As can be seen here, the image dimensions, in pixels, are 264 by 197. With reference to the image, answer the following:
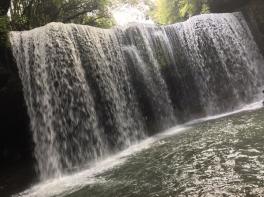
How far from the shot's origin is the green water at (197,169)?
438 cm

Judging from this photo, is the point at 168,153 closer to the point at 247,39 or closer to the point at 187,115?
the point at 187,115

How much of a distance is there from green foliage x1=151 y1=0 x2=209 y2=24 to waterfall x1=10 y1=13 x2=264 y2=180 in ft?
14.8

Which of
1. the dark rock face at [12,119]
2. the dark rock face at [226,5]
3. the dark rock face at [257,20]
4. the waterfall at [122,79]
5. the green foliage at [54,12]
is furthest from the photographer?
the dark rock face at [226,5]

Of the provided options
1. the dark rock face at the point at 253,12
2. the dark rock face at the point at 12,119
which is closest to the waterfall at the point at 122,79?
the dark rock face at the point at 12,119

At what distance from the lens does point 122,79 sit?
453 inches

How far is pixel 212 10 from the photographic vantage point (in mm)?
16859

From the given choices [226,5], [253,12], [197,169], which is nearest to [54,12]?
[226,5]

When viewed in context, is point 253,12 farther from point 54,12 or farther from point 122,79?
point 54,12

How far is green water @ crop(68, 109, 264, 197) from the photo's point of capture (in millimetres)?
4383

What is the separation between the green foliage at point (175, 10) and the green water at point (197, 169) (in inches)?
518

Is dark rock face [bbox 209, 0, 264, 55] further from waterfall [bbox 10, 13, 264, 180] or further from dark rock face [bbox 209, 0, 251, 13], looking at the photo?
waterfall [bbox 10, 13, 264, 180]

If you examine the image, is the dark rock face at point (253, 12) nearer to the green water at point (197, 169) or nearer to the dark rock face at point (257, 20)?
the dark rock face at point (257, 20)

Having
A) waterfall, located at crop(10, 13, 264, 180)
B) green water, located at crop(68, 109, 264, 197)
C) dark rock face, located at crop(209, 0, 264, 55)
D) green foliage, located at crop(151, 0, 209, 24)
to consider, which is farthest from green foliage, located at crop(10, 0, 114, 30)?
green water, located at crop(68, 109, 264, 197)

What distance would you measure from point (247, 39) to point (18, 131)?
11.1 m
